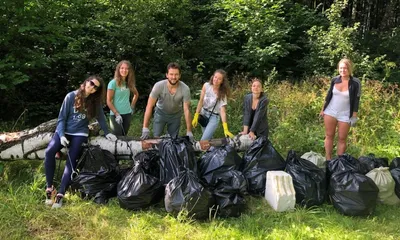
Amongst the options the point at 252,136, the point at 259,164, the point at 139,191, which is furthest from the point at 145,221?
the point at 252,136

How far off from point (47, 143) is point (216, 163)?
6.74ft

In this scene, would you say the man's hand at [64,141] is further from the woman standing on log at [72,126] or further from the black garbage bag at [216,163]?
the black garbage bag at [216,163]

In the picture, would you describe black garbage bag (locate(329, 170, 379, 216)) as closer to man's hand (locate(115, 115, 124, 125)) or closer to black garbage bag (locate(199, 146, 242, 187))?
black garbage bag (locate(199, 146, 242, 187))

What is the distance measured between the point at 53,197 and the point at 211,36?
6.95 m

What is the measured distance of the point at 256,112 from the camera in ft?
14.8

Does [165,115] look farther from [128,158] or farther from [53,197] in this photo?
[53,197]

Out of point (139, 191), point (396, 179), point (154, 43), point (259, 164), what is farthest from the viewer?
point (154, 43)

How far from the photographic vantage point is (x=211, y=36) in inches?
374

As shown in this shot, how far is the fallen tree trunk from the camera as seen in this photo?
414cm

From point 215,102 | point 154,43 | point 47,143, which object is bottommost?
point 47,143

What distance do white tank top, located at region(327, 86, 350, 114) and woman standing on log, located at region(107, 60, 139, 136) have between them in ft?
8.96

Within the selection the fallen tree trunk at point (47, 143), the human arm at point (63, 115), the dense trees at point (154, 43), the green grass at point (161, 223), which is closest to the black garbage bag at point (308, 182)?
the green grass at point (161, 223)

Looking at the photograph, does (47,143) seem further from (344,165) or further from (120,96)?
(344,165)

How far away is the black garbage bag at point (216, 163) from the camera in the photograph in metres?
3.78
